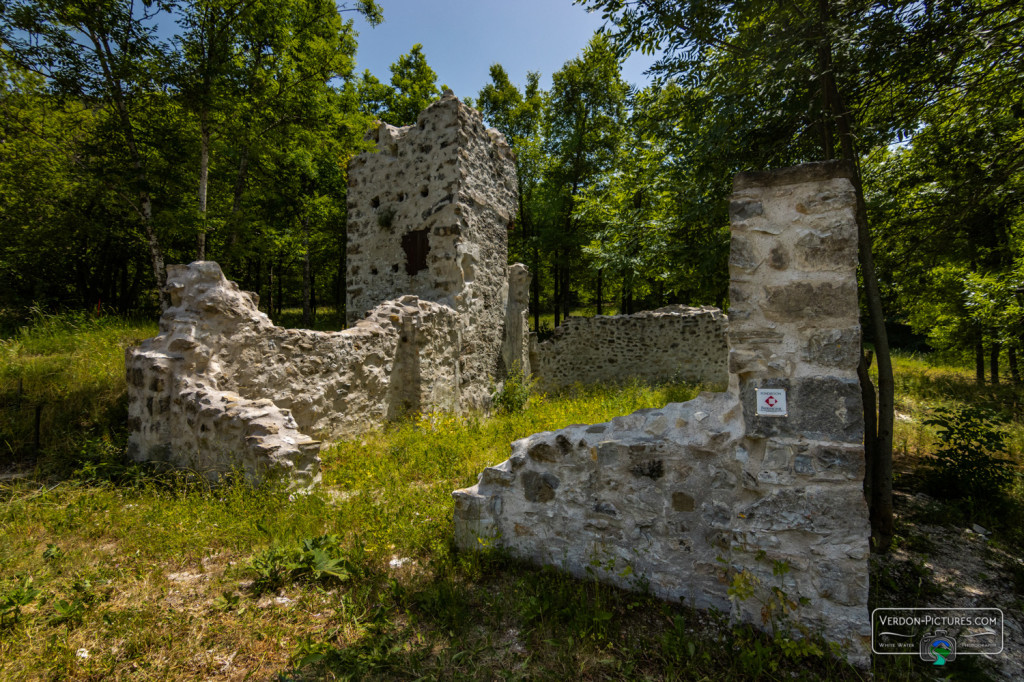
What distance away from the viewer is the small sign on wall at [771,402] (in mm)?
2430

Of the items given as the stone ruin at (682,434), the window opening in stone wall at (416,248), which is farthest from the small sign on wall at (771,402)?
the window opening in stone wall at (416,248)

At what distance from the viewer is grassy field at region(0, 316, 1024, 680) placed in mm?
2238

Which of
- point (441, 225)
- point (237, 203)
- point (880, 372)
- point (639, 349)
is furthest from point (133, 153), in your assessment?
point (639, 349)

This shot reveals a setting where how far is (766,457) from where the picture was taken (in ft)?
8.04

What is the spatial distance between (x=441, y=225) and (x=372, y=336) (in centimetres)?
251

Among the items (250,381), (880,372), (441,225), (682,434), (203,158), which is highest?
(203,158)

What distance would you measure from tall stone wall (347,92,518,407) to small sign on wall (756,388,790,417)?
543cm

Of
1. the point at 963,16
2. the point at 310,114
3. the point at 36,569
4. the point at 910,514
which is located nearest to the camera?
the point at 36,569

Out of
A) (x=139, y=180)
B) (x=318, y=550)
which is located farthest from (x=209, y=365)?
(x=139, y=180)

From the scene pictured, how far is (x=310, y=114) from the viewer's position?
9477 mm

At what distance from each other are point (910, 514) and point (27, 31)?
13.7m

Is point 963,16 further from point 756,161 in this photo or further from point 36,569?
point 36,569

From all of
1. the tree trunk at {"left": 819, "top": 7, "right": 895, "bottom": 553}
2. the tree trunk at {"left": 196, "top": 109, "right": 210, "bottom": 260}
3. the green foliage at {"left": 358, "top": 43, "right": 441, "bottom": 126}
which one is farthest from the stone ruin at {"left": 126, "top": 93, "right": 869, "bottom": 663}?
the green foliage at {"left": 358, "top": 43, "right": 441, "bottom": 126}

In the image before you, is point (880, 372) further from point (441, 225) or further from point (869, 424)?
point (441, 225)
